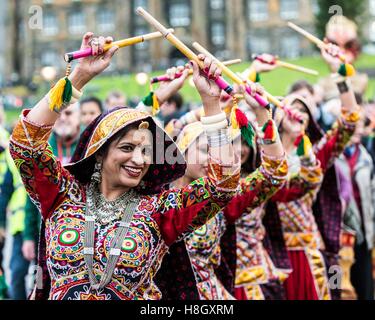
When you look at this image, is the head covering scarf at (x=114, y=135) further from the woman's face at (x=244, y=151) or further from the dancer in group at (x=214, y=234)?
the woman's face at (x=244, y=151)

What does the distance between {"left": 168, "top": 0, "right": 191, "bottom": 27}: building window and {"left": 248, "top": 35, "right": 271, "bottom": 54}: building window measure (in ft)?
14.1

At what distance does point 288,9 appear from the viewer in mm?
51781

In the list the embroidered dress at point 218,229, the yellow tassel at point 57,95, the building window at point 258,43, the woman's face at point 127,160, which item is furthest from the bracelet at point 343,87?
the building window at point 258,43

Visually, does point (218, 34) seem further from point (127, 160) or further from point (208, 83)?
point (208, 83)

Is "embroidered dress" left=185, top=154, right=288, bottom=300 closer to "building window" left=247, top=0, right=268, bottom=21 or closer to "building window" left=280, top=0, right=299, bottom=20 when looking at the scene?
"building window" left=280, top=0, right=299, bottom=20

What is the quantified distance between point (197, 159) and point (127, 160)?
99 centimetres

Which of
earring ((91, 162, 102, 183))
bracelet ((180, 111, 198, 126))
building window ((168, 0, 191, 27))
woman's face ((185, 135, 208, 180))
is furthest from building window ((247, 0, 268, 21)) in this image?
earring ((91, 162, 102, 183))

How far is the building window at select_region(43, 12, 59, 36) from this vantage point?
5406 cm

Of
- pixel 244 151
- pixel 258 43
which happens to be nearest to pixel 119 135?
pixel 244 151
